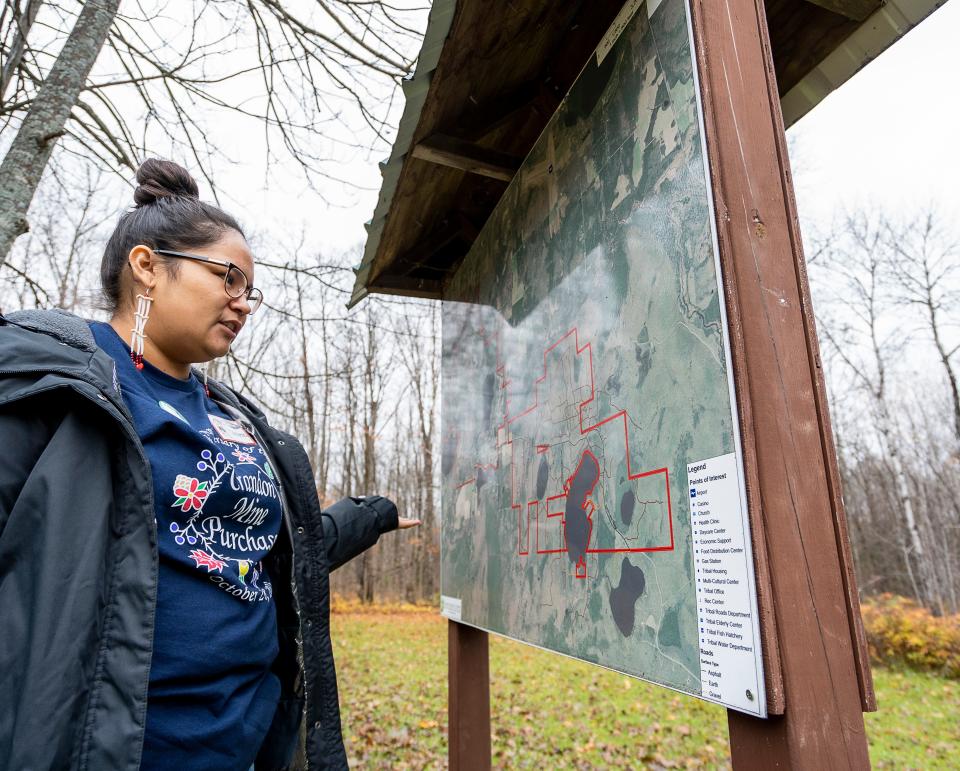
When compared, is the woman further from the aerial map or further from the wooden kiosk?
the wooden kiosk

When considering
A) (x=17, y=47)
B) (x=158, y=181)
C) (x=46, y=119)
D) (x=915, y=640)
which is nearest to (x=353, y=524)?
(x=158, y=181)

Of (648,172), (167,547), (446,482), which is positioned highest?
(648,172)

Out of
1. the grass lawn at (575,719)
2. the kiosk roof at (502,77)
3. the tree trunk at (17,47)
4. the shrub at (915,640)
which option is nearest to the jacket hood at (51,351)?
the kiosk roof at (502,77)

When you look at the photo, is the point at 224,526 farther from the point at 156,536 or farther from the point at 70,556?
the point at 70,556

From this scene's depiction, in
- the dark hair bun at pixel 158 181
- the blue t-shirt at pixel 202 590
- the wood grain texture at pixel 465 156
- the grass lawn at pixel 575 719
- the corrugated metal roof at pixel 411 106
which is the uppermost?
the wood grain texture at pixel 465 156

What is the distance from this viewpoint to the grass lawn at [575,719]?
16.1ft

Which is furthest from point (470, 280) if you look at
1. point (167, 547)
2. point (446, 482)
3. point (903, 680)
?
point (903, 680)

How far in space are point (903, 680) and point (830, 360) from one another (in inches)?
377

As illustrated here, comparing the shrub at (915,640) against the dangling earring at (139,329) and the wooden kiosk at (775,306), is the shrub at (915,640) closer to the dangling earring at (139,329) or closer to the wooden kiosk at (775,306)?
the wooden kiosk at (775,306)

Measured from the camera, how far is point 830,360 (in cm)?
1593

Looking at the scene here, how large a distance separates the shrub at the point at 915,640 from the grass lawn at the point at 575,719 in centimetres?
28

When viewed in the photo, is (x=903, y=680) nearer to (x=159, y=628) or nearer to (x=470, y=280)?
(x=470, y=280)

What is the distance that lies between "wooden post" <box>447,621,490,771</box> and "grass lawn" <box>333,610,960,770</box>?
7.16 ft

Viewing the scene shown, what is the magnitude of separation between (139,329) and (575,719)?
19.4 ft
